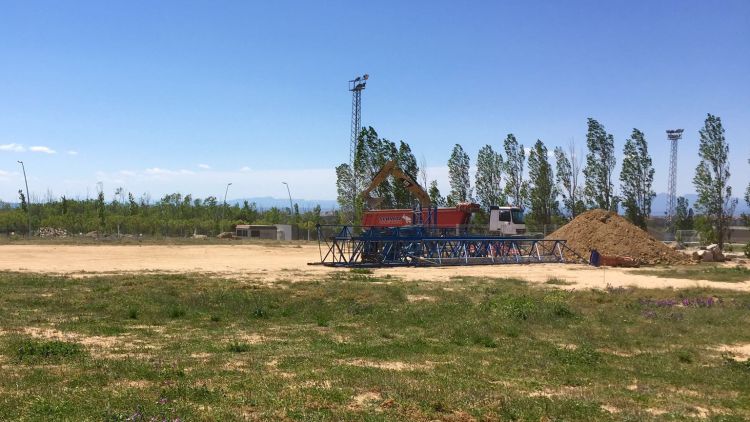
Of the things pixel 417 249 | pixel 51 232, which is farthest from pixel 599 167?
pixel 51 232

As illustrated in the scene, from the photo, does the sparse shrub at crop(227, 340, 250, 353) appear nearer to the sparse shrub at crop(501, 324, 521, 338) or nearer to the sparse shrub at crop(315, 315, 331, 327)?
the sparse shrub at crop(315, 315, 331, 327)

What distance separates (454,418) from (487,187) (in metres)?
76.7

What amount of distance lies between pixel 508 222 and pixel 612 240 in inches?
290

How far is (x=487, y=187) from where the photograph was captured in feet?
269

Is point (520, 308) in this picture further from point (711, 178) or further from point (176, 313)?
point (711, 178)

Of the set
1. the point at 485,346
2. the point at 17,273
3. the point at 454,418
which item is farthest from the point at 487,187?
the point at 454,418

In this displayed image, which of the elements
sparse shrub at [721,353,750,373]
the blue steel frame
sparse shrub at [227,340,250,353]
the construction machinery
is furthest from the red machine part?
sparse shrub at [227,340,250,353]

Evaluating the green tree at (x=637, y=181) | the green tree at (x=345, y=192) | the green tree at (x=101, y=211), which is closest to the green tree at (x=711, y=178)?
the green tree at (x=637, y=181)

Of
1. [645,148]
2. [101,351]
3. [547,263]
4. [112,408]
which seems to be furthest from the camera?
[645,148]

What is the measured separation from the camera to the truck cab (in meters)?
44.4

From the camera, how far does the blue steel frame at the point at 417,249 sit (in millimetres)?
35875

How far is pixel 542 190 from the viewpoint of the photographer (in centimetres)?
7575

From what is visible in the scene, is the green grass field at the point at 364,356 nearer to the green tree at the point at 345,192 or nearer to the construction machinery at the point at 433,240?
the construction machinery at the point at 433,240

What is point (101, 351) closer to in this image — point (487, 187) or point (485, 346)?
point (485, 346)
